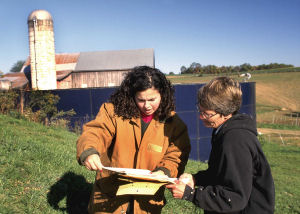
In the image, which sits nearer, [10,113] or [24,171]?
[24,171]

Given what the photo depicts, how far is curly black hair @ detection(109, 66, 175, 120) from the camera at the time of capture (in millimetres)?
2566

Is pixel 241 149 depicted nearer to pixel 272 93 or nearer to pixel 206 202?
pixel 206 202

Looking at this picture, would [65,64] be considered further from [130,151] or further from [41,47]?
[130,151]

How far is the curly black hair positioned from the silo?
68.5ft

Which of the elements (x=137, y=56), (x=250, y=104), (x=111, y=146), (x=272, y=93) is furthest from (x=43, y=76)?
(x=272, y=93)

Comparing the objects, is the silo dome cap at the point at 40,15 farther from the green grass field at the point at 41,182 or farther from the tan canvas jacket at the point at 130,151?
the tan canvas jacket at the point at 130,151

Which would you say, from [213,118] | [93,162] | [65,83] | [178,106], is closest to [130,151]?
[93,162]

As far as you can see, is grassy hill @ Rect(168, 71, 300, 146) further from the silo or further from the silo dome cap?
the silo dome cap

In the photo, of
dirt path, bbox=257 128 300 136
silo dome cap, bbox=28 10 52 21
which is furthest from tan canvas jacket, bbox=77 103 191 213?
dirt path, bbox=257 128 300 136

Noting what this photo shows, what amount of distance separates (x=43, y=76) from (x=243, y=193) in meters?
22.5

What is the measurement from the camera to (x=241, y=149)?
1.89 m

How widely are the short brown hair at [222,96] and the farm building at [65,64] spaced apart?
21.9 meters

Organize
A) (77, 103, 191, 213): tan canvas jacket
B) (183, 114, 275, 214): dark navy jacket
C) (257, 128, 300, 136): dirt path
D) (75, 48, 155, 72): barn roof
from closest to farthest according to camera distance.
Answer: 1. (183, 114, 275, 214): dark navy jacket
2. (77, 103, 191, 213): tan canvas jacket
3. (75, 48, 155, 72): barn roof
4. (257, 128, 300, 136): dirt path

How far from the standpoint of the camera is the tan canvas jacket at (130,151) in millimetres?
2479
